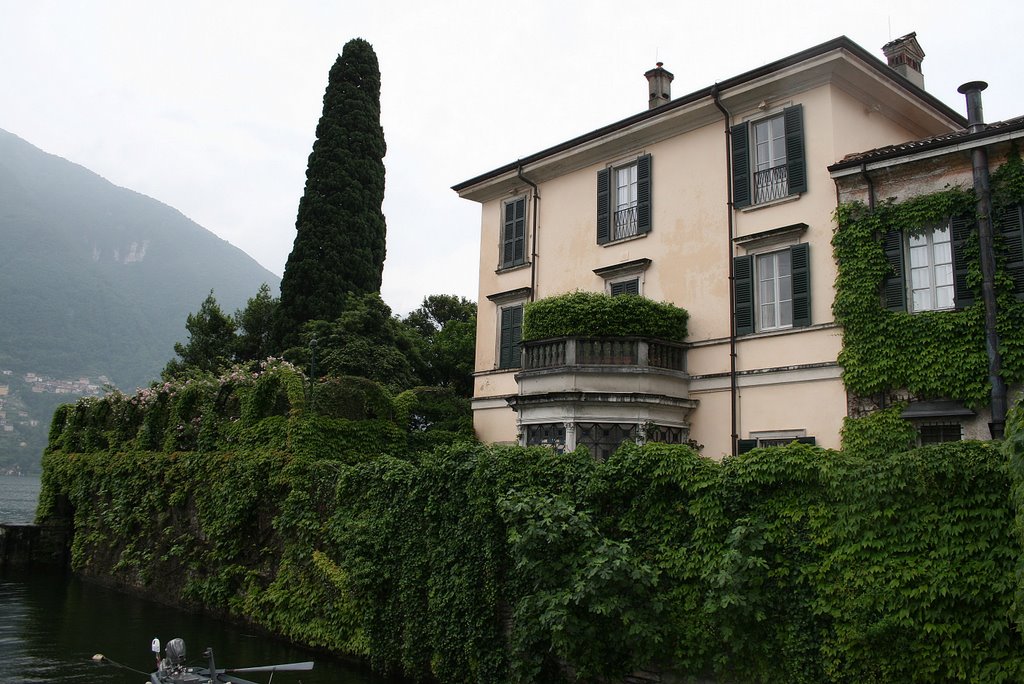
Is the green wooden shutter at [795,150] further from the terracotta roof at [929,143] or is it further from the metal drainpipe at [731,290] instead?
the metal drainpipe at [731,290]

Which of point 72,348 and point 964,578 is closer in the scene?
point 964,578

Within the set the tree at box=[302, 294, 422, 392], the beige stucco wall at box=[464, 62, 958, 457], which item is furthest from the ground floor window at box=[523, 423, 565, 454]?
the tree at box=[302, 294, 422, 392]

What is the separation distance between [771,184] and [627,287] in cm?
491

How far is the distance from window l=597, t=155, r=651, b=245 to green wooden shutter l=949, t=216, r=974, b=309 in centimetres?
814

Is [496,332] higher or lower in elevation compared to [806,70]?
lower

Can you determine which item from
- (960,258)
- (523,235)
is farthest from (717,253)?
(523,235)

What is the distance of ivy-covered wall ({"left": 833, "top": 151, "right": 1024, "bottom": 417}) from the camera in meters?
15.9

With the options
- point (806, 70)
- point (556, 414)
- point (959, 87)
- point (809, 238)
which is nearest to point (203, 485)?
point (556, 414)

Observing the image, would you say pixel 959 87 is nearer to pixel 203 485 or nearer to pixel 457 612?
pixel 457 612

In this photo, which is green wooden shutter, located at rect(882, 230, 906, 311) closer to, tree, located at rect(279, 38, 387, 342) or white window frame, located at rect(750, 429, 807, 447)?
white window frame, located at rect(750, 429, 807, 447)

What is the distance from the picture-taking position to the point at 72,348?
Result: 167 metres

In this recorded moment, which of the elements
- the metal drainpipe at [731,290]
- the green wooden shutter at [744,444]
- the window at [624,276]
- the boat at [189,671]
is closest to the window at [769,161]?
the metal drainpipe at [731,290]

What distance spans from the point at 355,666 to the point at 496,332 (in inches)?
486

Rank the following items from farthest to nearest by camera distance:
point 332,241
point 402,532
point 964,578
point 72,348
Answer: point 72,348
point 332,241
point 402,532
point 964,578
